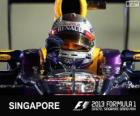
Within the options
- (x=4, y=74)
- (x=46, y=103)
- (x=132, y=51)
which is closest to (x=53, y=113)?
(x=46, y=103)

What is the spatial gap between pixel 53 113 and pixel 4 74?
18cm

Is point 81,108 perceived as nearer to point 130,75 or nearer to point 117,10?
point 130,75

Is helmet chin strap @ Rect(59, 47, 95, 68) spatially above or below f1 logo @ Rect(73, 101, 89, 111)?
above

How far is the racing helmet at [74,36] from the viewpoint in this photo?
1.50m

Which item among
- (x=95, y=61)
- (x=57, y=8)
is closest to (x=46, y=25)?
(x=57, y=8)

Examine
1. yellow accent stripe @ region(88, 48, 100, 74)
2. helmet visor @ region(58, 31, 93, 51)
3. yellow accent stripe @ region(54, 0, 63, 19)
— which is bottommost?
yellow accent stripe @ region(88, 48, 100, 74)

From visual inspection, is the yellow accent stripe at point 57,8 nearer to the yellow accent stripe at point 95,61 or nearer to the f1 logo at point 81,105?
the yellow accent stripe at point 95,61

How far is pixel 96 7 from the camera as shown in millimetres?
1515

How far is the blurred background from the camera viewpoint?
151 cm

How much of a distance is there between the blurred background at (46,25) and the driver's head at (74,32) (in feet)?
0.06

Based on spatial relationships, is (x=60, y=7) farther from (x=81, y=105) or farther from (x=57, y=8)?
(x=81, y=105)

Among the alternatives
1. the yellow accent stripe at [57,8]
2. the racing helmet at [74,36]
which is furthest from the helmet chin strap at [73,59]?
the yellow accent stripe at [57,8]

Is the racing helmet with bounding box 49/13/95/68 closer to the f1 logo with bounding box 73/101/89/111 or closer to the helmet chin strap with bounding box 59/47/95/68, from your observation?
the helmet chin strap with bounding box 59/47/95/68

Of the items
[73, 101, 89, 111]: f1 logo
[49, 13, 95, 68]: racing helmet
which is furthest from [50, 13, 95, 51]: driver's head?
[73, 101, 89, 111]: f1 logo
